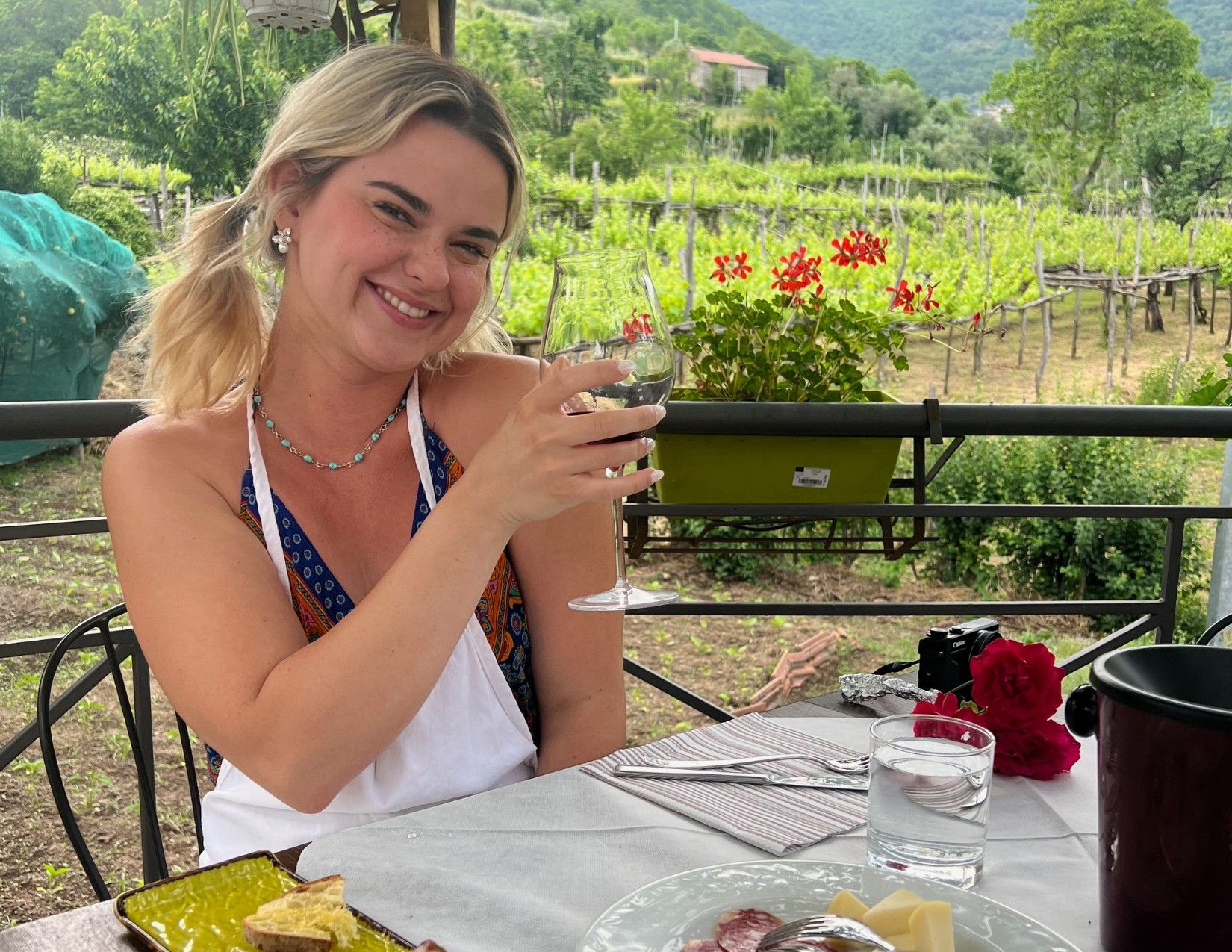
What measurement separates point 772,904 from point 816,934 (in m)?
0.10

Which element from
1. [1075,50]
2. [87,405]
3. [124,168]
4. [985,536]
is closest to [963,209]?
[1075,50]

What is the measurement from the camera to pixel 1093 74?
1802cm

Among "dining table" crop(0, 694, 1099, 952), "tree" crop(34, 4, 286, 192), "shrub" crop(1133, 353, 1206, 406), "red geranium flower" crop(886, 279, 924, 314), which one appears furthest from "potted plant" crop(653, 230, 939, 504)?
"shrub" crop(1133, 353, 1206, 406)

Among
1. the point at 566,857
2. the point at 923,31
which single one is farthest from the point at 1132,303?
the point at 566,857

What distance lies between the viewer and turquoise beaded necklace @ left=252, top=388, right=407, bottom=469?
118 centimetres

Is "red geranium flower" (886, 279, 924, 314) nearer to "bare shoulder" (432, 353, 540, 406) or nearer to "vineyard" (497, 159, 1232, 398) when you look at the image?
"bare shoulder" (432, 353, 540, 406)

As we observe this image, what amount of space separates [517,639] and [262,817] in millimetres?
308

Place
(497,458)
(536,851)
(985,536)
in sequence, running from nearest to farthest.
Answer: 1. (536,851)
2. (497,458)
3. (985,536)

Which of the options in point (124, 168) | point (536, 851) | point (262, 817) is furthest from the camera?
Result: point (124, 168)

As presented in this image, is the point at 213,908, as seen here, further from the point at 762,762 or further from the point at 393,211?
the point at 393,211

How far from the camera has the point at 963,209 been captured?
51.7 feet

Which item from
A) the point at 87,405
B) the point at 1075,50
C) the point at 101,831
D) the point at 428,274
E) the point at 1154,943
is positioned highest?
the point at 1075,50

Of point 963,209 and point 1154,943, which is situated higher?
point 963,209

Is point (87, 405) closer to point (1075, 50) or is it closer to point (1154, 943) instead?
point (1154, 943)
